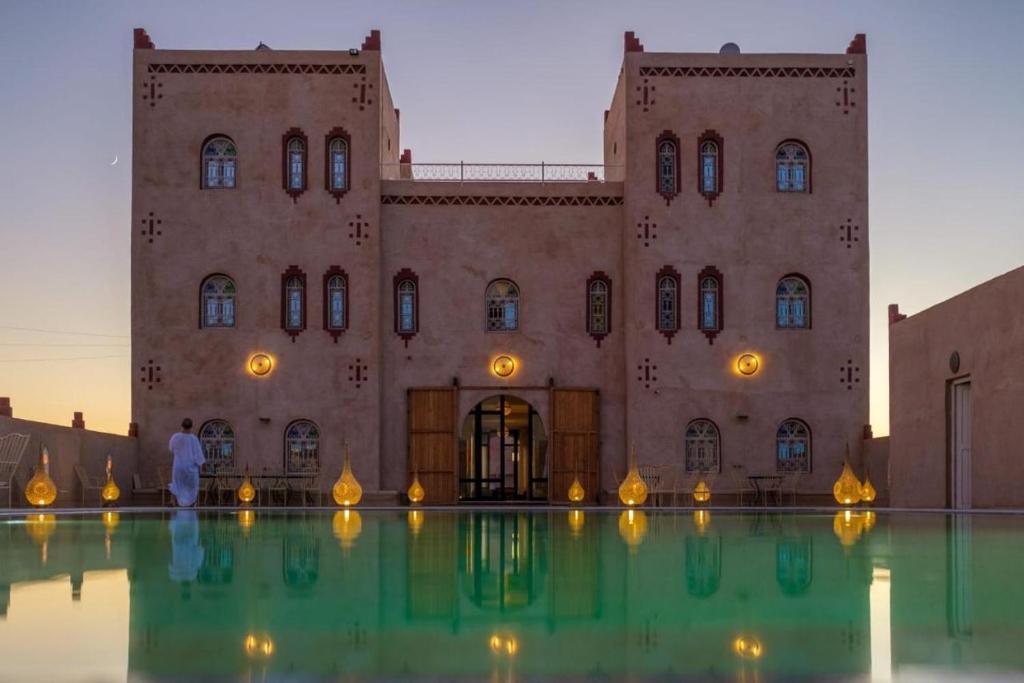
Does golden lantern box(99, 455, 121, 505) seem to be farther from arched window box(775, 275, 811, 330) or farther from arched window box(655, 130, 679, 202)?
arched window box(775, 275, 811, 330)

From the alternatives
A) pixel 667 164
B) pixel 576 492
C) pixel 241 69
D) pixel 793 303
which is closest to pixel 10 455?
pixel 576 492

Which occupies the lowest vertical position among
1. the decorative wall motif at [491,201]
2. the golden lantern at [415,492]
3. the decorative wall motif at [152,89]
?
the golden lantern at [415,492]

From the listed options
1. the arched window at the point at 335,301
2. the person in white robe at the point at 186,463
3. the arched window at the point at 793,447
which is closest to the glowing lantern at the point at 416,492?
the arched window at the point at 335,301

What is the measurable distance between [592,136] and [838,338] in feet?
27.6

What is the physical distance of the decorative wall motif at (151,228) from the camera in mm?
22094

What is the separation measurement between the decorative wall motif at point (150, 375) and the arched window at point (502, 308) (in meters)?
5.80

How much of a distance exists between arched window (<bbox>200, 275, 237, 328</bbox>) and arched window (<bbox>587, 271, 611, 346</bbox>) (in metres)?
6.27

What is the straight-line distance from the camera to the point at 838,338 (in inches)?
873

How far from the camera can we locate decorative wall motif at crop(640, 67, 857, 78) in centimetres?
2227

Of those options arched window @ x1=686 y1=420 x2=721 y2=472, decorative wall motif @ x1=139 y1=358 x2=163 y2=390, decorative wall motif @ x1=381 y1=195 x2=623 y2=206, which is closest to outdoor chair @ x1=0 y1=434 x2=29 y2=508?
decorative wall motif @ x1=139 y1=358 x2=163 y2=390

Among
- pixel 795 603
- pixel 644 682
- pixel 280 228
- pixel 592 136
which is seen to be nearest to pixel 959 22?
pixel 592 136

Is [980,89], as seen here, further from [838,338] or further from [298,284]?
[298,284]

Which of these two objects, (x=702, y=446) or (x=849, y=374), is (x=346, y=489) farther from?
(x=849, y=374)

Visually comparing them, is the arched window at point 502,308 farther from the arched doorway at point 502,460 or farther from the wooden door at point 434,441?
the wooden door at point 434,441
